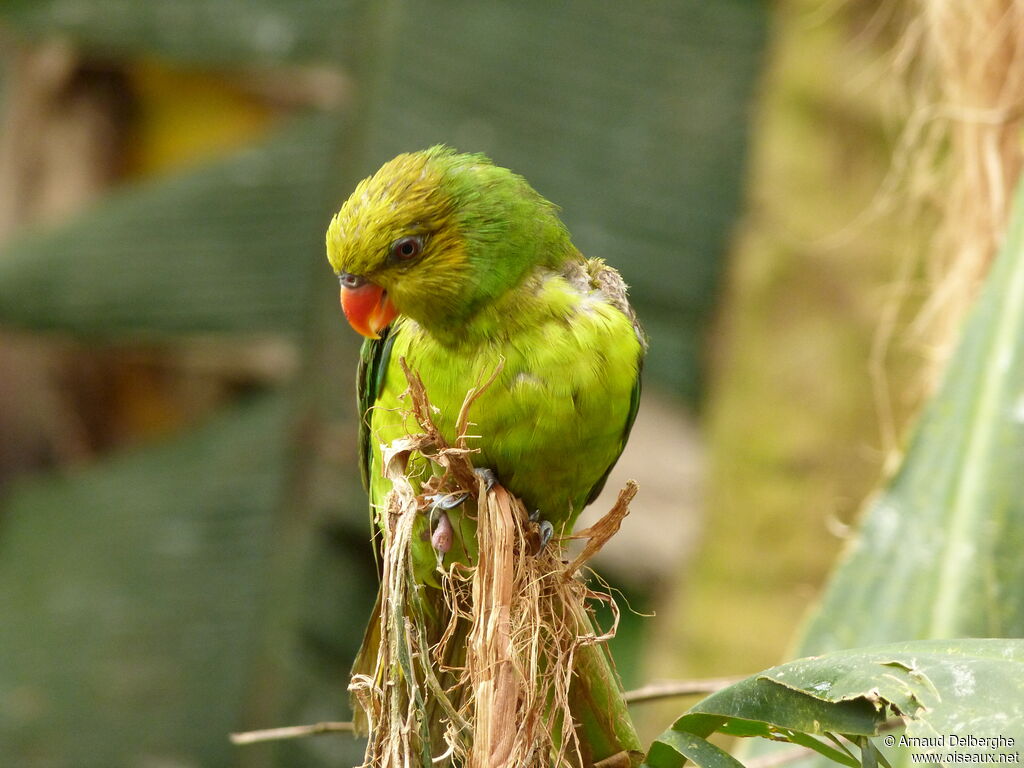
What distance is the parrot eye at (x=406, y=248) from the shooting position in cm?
216

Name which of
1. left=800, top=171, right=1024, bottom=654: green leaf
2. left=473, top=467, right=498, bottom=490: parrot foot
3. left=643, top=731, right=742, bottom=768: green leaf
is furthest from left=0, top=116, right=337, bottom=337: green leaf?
left=643, top=731, right=742, bottom=768: green leaf

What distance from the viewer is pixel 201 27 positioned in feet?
17.0

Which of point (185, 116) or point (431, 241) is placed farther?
point (185, 116)

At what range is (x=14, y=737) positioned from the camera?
523cm

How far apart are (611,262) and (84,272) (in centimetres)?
257

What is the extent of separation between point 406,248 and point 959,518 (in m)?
1.26

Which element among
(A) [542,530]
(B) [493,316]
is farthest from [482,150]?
(A) [542,530]

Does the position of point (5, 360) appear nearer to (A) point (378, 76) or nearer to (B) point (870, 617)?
(A) point (378, 76)

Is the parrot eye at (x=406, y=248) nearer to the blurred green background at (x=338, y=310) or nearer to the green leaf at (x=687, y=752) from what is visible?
the green leaf at (x=687, y=752)

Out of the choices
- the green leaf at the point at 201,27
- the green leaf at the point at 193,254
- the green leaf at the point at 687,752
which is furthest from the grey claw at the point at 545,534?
the green leaf at the point at 201,27

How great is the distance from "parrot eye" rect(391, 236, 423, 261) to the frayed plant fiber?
0.41 meters

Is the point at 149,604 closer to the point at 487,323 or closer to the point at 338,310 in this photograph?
the point at 338,310

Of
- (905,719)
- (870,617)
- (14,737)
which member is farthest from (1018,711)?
(14,737)

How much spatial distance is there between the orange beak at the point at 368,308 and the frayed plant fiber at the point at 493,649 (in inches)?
15.3
